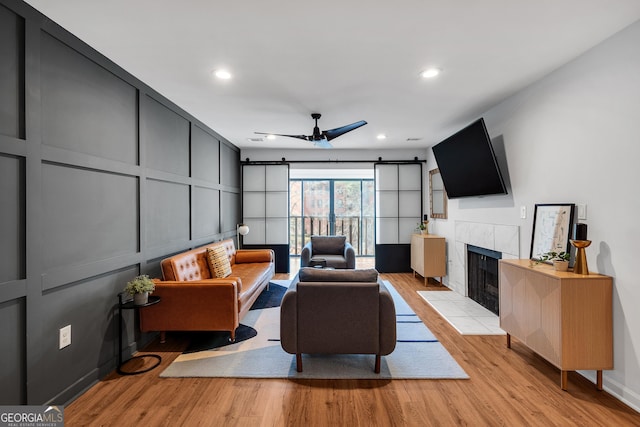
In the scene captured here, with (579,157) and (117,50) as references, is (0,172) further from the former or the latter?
(579,157)

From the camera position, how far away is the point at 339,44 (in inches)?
Answer: 88.3

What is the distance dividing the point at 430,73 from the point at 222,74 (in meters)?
1.83

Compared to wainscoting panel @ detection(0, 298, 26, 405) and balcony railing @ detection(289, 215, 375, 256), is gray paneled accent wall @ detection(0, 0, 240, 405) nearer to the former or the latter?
wainscoting panel @ detection(0, 298, 26, 405)

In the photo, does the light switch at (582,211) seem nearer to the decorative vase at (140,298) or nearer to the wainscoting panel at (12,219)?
the decorative vase at (140,298)

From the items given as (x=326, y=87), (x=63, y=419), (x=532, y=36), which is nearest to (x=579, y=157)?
(x=532, y=36)

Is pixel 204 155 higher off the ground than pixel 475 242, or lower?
higher

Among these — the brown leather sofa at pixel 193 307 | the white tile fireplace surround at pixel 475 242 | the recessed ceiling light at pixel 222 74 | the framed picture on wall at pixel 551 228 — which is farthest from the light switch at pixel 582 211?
the recessed ceiling light at pixel 222 74

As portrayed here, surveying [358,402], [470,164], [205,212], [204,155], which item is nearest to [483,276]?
[470,164]

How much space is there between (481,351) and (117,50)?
392 centimetres

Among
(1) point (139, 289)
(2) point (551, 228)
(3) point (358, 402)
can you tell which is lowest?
(3) point (358, 402)

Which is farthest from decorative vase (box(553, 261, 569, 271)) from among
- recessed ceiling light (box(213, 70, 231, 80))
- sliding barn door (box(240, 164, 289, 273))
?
sliding barn door (box(240, 164, 289, 273))

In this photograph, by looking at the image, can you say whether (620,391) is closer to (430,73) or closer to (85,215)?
(430,73)

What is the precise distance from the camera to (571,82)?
Result: 2529 mm

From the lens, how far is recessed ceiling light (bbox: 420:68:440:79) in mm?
2662
